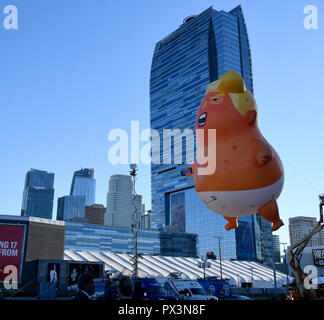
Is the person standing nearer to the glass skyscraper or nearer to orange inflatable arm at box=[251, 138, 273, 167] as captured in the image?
orange inflatable arm at box=[251, 138, 273, 167]

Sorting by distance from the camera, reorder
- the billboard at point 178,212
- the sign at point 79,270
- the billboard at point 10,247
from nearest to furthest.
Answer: the sign at point 79,270 < the billboard at point 10,247 < the billboard at point 178,212

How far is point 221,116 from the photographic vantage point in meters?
13.0

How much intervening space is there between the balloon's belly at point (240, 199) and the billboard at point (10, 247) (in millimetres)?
30907

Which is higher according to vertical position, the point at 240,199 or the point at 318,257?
the point at 318,257

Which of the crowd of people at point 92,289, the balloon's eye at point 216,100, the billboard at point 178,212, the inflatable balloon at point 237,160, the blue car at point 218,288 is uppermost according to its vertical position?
the billboard at point 178,212

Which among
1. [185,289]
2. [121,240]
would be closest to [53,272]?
[185,289]

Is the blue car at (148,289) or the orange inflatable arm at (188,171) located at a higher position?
the orange inflatable arm at (188,171)

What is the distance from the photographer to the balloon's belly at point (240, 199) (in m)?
12.4

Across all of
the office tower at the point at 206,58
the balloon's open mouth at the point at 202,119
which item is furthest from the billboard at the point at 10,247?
the office tower at the point at 206,58

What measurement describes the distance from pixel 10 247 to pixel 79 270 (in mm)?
7525

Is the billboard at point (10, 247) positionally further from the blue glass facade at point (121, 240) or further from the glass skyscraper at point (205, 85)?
the glass skyscraper at point (205, 85)

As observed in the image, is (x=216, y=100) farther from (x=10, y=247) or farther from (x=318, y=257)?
(x=318, y=257)
